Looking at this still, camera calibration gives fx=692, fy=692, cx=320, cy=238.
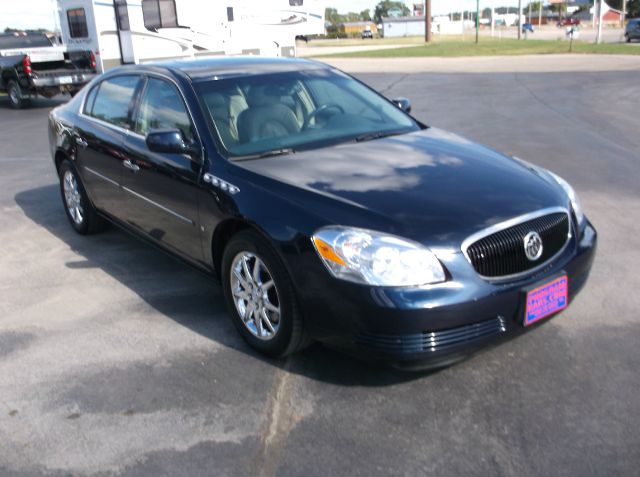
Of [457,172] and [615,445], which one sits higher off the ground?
[457,172]

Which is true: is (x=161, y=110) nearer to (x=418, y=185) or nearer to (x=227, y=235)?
(x=227, y=235)

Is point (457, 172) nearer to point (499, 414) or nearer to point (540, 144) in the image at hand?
point (499, 414)

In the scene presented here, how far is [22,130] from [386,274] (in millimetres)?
12065

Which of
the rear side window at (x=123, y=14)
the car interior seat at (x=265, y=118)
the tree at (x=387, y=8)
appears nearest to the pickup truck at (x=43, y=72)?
the rear side window at (x=123, y=14)

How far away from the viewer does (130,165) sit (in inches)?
192

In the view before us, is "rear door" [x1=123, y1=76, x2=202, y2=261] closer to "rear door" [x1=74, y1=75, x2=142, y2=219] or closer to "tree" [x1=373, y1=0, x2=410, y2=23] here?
"rear door" [x1=74, y1=75, x2=142, y2=219]

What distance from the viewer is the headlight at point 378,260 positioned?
318cm

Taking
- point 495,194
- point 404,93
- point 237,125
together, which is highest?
point 237,125

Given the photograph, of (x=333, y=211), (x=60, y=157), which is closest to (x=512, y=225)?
(x=333, y=211)

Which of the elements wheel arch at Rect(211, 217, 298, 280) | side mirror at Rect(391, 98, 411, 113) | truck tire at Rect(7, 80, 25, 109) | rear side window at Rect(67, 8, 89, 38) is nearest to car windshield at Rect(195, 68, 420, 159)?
side mirror at Rect(391, 98, 411, 113)

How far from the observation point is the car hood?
3365mm

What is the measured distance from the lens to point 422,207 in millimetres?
3484

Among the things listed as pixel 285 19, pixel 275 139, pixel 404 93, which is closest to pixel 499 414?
pixel 275 139

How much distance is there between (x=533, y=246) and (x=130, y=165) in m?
2.85
